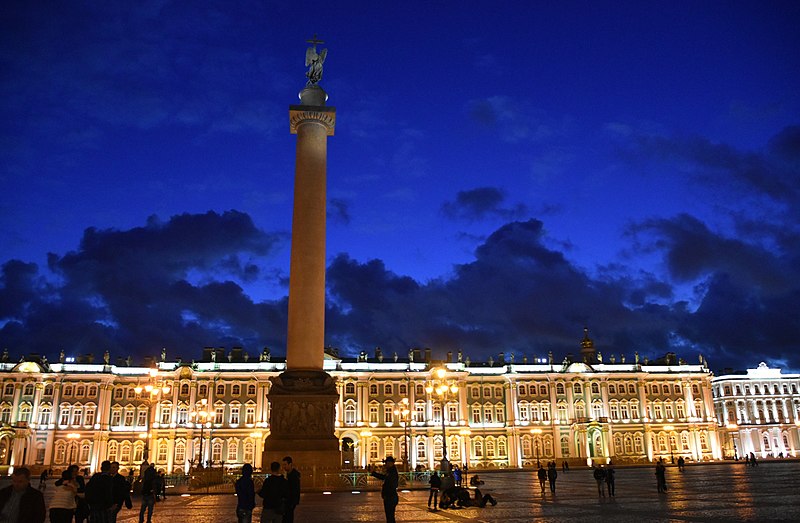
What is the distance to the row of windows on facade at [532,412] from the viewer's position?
78812 millimetres

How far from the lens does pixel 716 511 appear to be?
1906 centimetres

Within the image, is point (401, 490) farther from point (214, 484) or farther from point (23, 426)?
point (23, 426)

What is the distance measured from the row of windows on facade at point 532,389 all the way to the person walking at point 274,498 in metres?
68.0

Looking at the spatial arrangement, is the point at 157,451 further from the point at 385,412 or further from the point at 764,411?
the point at 764,411

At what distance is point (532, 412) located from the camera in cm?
8162

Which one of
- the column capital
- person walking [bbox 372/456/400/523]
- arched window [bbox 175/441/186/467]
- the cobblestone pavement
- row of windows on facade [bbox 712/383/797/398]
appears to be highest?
the column capital

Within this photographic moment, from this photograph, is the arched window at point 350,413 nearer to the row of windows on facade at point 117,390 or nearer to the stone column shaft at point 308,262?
the row of windows on facade at point 117,390

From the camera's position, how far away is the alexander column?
33500mm

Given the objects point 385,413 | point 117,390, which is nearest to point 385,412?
point 385,413

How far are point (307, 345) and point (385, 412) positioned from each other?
46.0m

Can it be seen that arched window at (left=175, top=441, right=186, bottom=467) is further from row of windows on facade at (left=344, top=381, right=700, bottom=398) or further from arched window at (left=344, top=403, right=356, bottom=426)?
row of windows on facade at (left=344, top=381, right=700, bottom=398)

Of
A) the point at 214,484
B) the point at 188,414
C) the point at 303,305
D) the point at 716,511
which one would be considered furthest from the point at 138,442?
the point at 716,511

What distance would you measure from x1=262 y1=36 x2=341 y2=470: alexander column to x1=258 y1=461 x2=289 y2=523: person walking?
2107 centimetres

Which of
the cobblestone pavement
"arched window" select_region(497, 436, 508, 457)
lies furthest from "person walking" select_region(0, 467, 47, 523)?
"arched window" select_region(497, 436, 508, 457)
